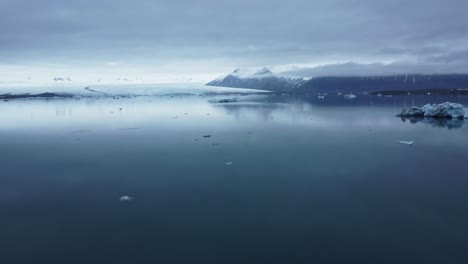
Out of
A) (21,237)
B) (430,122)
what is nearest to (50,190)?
(21,237)

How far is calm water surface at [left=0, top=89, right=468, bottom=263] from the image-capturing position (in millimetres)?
4945

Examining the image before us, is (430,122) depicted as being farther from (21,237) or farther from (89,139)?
(21,237)

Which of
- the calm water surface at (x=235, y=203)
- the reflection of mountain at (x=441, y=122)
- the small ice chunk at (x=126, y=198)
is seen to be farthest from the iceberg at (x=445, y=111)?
the small ice chunk at (x=126, y=198)

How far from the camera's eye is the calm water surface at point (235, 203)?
4945mm

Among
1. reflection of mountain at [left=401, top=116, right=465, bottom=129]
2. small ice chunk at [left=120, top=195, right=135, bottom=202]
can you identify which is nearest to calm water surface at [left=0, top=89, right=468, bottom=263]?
small ice chunk at [left=120, top=195, right=135, bottom=202]

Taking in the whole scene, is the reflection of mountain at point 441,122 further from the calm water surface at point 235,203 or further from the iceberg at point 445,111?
the calm water surface at point 235,203

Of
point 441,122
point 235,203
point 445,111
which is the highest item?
point 445,111

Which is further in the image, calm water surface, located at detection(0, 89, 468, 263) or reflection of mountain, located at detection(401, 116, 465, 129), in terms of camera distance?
reflection of mountain, located at detection(401, 116, 465, 129)

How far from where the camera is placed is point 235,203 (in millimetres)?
6582

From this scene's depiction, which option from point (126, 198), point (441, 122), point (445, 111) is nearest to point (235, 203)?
point (126, 198)

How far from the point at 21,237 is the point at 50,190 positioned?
2.23 m

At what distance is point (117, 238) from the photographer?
5.30 m

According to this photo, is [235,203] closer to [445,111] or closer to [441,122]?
[441,122]

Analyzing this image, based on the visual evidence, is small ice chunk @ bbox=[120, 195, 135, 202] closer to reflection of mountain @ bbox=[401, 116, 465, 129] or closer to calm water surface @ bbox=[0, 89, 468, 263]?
calm water surface @ bbox=[0, 89, 468, 263]
